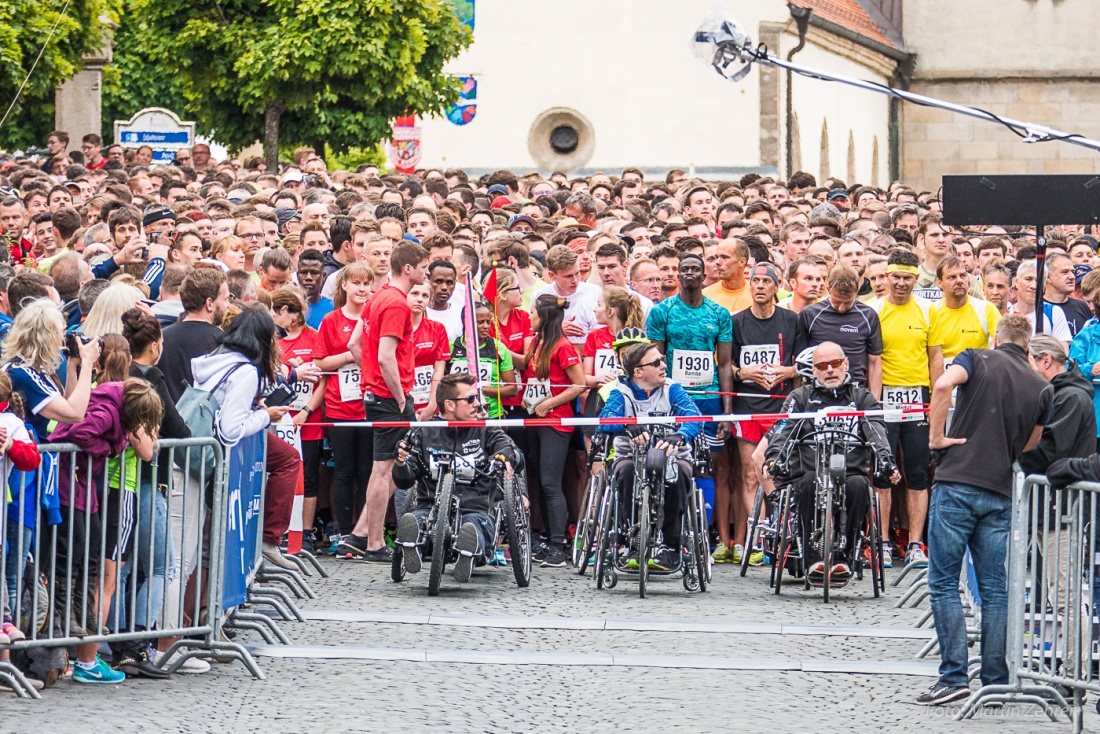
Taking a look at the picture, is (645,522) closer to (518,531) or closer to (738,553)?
(518,531)

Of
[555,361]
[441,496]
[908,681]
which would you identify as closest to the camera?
[908,681]

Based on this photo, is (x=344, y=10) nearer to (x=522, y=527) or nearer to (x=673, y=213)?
(x=673, y=213)

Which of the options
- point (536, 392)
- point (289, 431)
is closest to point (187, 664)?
point (289, 431)

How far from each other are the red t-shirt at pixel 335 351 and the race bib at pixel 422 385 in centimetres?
49

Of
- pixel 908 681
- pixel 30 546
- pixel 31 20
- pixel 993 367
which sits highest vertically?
pixel 31 20

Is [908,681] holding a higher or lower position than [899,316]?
lower

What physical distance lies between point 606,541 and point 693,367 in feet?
5.60

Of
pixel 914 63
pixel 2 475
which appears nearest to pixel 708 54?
pixel 2 475

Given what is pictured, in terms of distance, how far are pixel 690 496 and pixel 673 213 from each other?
316 inches

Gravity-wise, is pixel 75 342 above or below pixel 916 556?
above

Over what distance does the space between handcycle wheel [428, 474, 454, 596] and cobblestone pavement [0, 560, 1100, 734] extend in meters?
0.12

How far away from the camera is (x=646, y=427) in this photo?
1215 centimetres

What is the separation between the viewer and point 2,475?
8648 mm

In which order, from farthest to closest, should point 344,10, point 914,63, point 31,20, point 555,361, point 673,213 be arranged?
point 914,63 < point 344,10 < point 31,20 < point 673,213 < point 555,361
